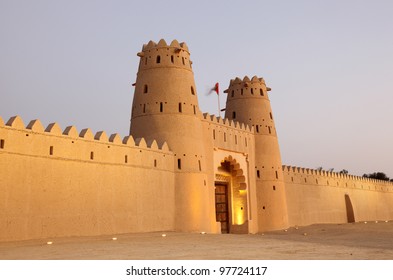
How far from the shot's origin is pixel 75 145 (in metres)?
16.8

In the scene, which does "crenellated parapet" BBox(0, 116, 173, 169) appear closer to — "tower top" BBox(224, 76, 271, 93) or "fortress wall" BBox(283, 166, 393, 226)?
"tower top" BBox(224, 76, 271, 93)

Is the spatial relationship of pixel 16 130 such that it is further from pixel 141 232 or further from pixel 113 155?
pixel 141 232

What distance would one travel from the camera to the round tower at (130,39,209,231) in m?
21.5

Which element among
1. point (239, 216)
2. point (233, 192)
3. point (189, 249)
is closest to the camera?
point (189, 249)

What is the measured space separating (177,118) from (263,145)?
952cm

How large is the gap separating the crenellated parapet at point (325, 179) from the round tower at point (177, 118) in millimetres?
11644

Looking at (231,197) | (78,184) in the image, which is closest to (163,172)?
(78,184)

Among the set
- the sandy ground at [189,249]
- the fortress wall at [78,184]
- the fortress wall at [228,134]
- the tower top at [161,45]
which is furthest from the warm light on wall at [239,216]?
the tower top at [161,45]

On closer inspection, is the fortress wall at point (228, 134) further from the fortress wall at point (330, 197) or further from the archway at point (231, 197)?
the fortress wall at point (330, 197)

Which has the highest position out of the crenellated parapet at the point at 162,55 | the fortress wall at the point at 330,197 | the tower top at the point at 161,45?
the tower top at the point at 161,45

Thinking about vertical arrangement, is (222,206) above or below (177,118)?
below

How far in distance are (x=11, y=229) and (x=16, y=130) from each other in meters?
3.43

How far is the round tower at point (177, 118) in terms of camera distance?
21484mm

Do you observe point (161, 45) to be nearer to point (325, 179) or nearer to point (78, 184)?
point (78, 184)
